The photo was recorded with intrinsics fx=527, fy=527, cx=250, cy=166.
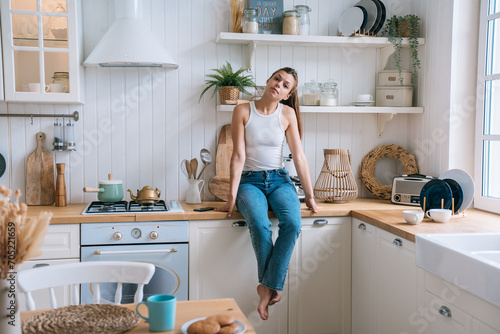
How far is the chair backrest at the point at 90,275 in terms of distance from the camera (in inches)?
59.3

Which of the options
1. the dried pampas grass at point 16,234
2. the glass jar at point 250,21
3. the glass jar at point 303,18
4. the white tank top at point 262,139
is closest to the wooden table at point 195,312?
the dried pampas grass at point 16,234

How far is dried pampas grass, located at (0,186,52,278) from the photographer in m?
0.96

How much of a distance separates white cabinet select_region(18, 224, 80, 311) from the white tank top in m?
0.98

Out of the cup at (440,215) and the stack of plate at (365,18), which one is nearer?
the cup at (440,215)

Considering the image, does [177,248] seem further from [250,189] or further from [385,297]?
[385,297]

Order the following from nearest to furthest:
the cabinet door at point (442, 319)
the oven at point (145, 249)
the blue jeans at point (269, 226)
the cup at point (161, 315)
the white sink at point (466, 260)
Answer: the cup at point (161, 315) → the white sink at point (466, 260) → the cabinet door at point (442, 319) → the blue jeans at point (269, 226) → the oven at point (145, 249)

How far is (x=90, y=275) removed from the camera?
1576mm

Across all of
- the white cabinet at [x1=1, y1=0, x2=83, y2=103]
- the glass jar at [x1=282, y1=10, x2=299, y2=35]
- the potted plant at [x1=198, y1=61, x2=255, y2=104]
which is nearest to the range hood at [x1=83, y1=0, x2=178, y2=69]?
the white cabinet at [x1=1, y1=0, x2=83, y2=103]

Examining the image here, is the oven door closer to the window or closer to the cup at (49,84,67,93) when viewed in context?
the cup at (49,84,67,93)

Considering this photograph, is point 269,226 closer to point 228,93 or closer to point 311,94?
point 228,93

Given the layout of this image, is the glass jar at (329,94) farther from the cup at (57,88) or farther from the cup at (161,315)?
the cup at (161,315)

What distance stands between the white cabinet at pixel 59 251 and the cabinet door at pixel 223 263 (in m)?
0.59

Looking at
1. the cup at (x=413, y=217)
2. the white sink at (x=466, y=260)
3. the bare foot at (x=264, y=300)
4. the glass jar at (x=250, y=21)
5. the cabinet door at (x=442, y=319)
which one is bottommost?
the bare foot at (x=264, y=300)

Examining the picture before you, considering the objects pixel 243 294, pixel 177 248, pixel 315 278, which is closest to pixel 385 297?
pixel 315 278
